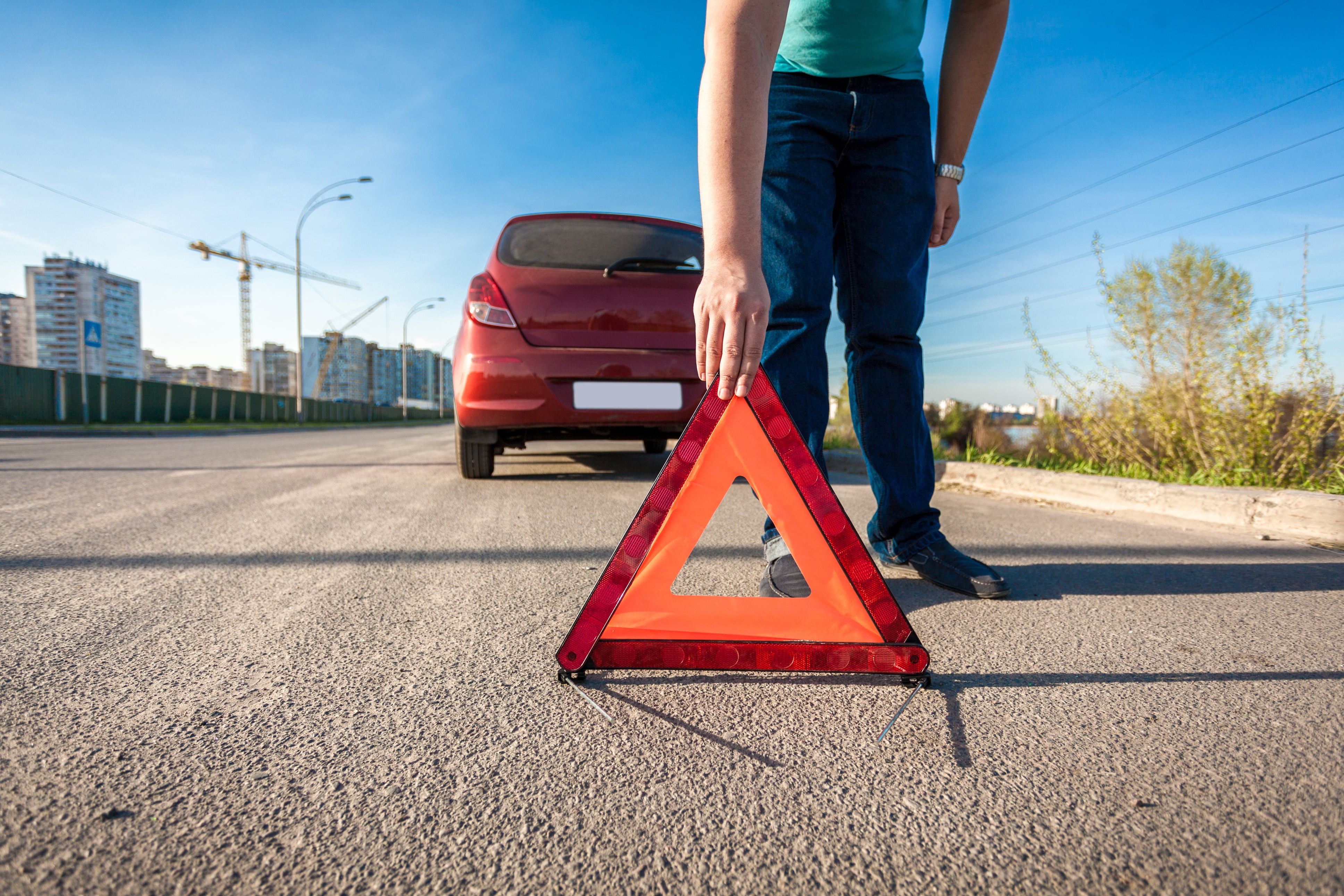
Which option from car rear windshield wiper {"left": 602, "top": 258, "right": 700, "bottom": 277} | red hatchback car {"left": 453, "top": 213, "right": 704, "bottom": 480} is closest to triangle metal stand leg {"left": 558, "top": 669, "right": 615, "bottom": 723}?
red hatchback car {"left": 453, "top": 213, "right": 704, "bottom": 480}

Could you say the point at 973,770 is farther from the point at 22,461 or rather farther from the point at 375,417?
the point at 375,417

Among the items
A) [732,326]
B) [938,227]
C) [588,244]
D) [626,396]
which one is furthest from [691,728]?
[588,244]

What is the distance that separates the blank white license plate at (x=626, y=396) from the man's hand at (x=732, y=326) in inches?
107

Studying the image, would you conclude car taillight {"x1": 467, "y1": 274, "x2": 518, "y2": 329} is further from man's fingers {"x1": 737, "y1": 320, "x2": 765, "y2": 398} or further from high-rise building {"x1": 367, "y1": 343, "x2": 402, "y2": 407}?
high-rise building {"x1": 367, "y1": 343, "x2": 402, "y2": 407}

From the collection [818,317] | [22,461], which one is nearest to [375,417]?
[22,461]

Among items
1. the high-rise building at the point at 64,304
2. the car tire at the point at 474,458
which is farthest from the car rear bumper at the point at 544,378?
the high-rise building at the point at 64,304

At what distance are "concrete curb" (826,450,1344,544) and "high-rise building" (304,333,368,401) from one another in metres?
86.5

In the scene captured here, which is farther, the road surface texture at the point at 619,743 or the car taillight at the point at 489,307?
the car taillight at the point at 489,307

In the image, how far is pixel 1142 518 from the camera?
349 centimetres

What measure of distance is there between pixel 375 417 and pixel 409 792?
2135 inches

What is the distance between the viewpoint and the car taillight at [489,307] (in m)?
3.99

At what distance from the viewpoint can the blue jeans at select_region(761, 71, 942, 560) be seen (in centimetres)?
192

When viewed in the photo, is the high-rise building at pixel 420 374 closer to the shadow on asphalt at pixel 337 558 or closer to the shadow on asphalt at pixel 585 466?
the shadow on asphalt at pixel 585 466

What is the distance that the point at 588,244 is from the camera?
4312 mm
